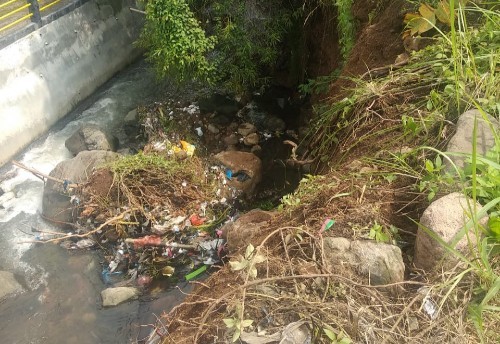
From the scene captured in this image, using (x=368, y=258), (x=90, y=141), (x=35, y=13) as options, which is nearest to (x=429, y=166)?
(x=368, y=258)

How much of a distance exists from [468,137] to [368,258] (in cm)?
103

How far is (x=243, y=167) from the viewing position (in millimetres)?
6410

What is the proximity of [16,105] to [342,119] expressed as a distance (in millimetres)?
5631

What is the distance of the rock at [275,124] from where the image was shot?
734 centimetres

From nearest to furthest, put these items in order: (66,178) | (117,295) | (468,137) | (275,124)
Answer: (468,137) → (117,295) → (66,178) → (275,124)

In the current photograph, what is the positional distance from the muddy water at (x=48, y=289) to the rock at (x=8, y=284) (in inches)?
2.9

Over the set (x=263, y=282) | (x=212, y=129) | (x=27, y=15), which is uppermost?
(x=27, y=15)

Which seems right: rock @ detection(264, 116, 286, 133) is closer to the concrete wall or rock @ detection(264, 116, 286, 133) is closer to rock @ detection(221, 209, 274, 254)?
rock @ detection(221, 209, 274, 254)

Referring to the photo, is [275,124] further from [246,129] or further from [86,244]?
[86,244]

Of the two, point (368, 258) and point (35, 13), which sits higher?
point (35, 13)

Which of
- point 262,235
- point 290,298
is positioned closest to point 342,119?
point 262,235

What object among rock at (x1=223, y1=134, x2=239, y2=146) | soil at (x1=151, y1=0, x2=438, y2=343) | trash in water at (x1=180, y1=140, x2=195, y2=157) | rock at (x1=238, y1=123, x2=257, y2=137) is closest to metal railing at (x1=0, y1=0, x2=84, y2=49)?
trash in water at (x1=180, y1=140, x2=195, y2=157)

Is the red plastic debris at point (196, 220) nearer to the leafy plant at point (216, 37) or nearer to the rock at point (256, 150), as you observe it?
the rock at point (256, 150)

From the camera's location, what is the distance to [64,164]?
20.9ft
